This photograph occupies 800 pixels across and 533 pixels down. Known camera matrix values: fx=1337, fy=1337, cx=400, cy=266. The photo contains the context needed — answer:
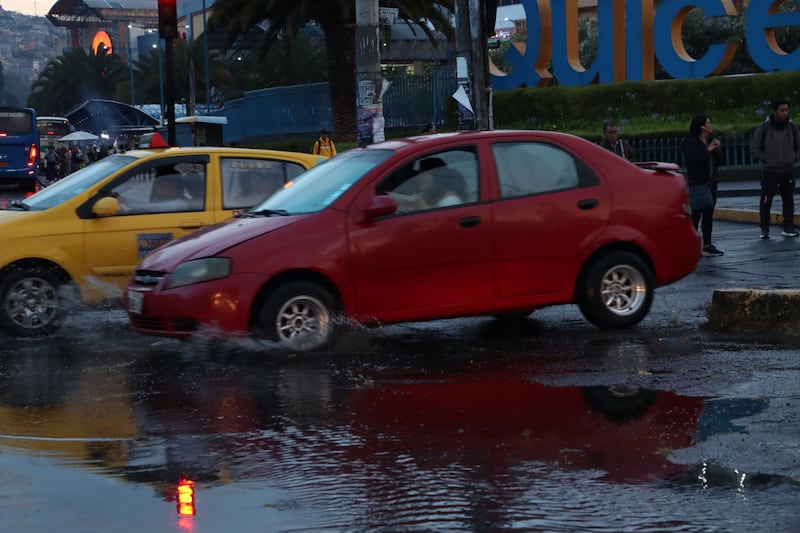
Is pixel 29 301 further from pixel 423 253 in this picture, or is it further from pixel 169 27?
pixel 169 27

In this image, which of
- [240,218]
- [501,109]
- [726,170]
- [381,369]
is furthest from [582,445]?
[501,109]

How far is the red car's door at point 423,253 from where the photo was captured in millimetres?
9250

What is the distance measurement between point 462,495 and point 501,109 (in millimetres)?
31030

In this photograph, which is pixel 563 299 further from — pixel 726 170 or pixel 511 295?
pixel 726 170

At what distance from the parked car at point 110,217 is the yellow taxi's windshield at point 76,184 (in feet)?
0.06

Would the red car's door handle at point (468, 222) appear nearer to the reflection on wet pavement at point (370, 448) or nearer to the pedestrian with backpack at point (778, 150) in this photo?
the reflection on wet pavement at point (370, 448)

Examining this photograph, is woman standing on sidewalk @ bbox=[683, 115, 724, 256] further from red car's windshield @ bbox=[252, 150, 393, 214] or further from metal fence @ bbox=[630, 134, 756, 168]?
metal fence @ bbox=[630, 134, 756, 168]

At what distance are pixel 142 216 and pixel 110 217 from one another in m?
0.27

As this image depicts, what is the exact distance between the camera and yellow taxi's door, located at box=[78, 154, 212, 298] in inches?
432

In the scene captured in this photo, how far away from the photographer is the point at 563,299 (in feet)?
32.3

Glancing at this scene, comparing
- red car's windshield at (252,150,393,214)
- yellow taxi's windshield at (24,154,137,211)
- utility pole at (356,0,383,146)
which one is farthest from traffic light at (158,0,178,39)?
red car's windshield at (252,150,393,214)

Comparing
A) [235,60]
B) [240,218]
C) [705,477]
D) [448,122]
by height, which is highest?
[235,60]

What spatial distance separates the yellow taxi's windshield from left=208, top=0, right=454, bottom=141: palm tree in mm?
21065

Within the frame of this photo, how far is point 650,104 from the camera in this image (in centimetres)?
3356
